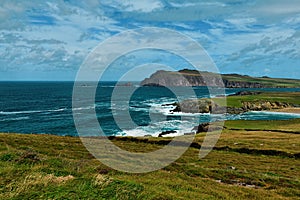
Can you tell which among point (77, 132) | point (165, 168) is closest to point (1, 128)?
point (77, 132)

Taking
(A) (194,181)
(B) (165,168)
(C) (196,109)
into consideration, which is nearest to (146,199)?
(A) (194,181)

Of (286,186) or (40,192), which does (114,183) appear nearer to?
(40,192)

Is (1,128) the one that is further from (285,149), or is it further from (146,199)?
(146,199)

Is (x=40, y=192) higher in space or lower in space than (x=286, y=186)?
higher

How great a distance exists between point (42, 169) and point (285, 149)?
139 ft

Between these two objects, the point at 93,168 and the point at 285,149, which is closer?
the point at 93,168

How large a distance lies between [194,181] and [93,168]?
22.0ft

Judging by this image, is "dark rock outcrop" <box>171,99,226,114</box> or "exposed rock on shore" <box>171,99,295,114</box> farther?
"exposed rock on shore" <box>171,99,295,114</box>

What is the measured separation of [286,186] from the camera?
20359 mm

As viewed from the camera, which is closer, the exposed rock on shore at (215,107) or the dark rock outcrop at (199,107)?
the dark rock outcrop at (199,107)

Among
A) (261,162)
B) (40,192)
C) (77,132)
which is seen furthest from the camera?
(77,132)

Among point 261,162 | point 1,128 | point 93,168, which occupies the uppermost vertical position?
point 93,168

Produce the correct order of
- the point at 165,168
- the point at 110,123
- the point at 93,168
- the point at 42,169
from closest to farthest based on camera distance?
the point at 42,169 → the point at 93,168 → the point at 165,168 → the point at 110,123

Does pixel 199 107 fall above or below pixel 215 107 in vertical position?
below
